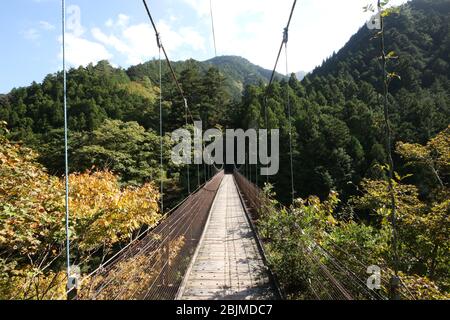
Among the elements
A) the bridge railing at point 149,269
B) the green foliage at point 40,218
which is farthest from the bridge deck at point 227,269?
the green foliage at point 40,218

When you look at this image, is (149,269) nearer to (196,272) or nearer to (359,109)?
(196,272)

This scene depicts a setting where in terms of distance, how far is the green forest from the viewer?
370 cm

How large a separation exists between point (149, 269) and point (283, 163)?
1162 inches

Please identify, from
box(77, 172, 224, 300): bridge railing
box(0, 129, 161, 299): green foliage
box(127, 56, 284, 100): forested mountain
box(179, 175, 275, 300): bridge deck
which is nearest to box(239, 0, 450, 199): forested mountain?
box(179, 175, 275, 300): bridge deck

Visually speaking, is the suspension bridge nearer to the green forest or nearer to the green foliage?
the green forest

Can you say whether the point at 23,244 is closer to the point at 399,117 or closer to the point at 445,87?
the point at 399,117

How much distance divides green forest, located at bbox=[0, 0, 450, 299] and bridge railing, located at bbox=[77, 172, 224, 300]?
91 cm

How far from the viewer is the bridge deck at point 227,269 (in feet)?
9.76

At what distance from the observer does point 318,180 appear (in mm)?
29703

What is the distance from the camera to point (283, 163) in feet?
103

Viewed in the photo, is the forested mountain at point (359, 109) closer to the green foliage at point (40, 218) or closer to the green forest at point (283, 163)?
the green forest at point (283, 163)

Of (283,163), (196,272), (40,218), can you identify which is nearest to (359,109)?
(283,163)
